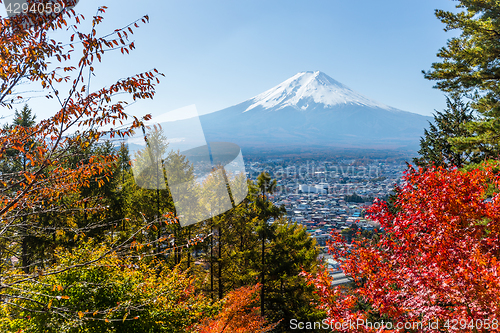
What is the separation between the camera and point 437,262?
5602mm

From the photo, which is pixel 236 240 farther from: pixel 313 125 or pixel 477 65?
pixel 313 125

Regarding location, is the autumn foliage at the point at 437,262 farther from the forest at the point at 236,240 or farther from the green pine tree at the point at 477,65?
the green pine tree at the point at 477,65

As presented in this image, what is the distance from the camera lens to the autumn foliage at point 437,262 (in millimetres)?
4578

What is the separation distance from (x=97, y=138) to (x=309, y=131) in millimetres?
186062

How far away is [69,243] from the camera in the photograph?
15.6 metres

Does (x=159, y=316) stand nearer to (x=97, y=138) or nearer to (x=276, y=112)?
(x=97, y=138)

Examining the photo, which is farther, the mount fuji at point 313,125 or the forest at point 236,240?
the mount fuji at point 313,125

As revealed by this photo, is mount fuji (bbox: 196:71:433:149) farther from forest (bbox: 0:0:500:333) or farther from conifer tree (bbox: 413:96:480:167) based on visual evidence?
forest (bbox: 0:0:500:333)

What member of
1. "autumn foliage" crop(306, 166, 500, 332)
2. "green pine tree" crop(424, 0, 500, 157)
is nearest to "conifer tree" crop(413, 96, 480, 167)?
"green pine tree" crop(424, 0, 500, 157)

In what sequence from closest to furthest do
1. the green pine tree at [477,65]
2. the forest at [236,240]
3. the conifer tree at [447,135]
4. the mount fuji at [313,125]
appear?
the forest at [236,240] → the green pine tree at [477,65] → the conifer tree at [447,135] → the mount fuji at [313,125]

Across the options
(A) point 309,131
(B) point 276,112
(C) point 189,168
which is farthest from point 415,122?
(C) point 189,168

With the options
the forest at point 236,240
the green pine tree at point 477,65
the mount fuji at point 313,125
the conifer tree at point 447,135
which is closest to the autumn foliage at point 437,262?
the forest at point 236,240

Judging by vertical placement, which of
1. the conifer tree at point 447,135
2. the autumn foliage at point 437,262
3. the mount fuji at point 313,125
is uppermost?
the mount fuji at point 313,125

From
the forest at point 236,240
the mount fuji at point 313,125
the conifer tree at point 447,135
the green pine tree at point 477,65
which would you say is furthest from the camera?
the mount fuji at point 313,125
